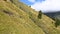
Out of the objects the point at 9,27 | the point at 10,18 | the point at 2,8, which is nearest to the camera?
the point at 9,27

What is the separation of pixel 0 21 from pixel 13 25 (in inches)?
179

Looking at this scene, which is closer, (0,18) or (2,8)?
(0,18)

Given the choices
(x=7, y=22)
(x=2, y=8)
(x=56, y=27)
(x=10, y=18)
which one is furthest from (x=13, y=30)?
(x=56, y=27)

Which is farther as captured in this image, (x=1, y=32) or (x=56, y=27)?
(x=56, y=27)

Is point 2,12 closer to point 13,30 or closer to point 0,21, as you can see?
point 0,21

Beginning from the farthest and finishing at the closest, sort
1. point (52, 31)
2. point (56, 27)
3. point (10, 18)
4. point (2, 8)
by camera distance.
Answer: point (56, 27)
point (52, 31)
point (2, 8)
point (10, 18)

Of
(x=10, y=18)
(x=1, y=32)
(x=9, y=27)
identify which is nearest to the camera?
(x=1, y=32)

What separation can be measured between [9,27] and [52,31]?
41352 millimetres

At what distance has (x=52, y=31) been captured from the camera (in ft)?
383

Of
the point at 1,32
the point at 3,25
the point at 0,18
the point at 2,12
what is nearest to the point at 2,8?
the point at 2,12

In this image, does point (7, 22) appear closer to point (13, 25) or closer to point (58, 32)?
point (13, 25)

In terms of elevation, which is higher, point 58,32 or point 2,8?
point 2,8

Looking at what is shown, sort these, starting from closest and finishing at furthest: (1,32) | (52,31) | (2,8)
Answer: (1,32)
(2,8)
(52,31)

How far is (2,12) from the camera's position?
95938 mm
